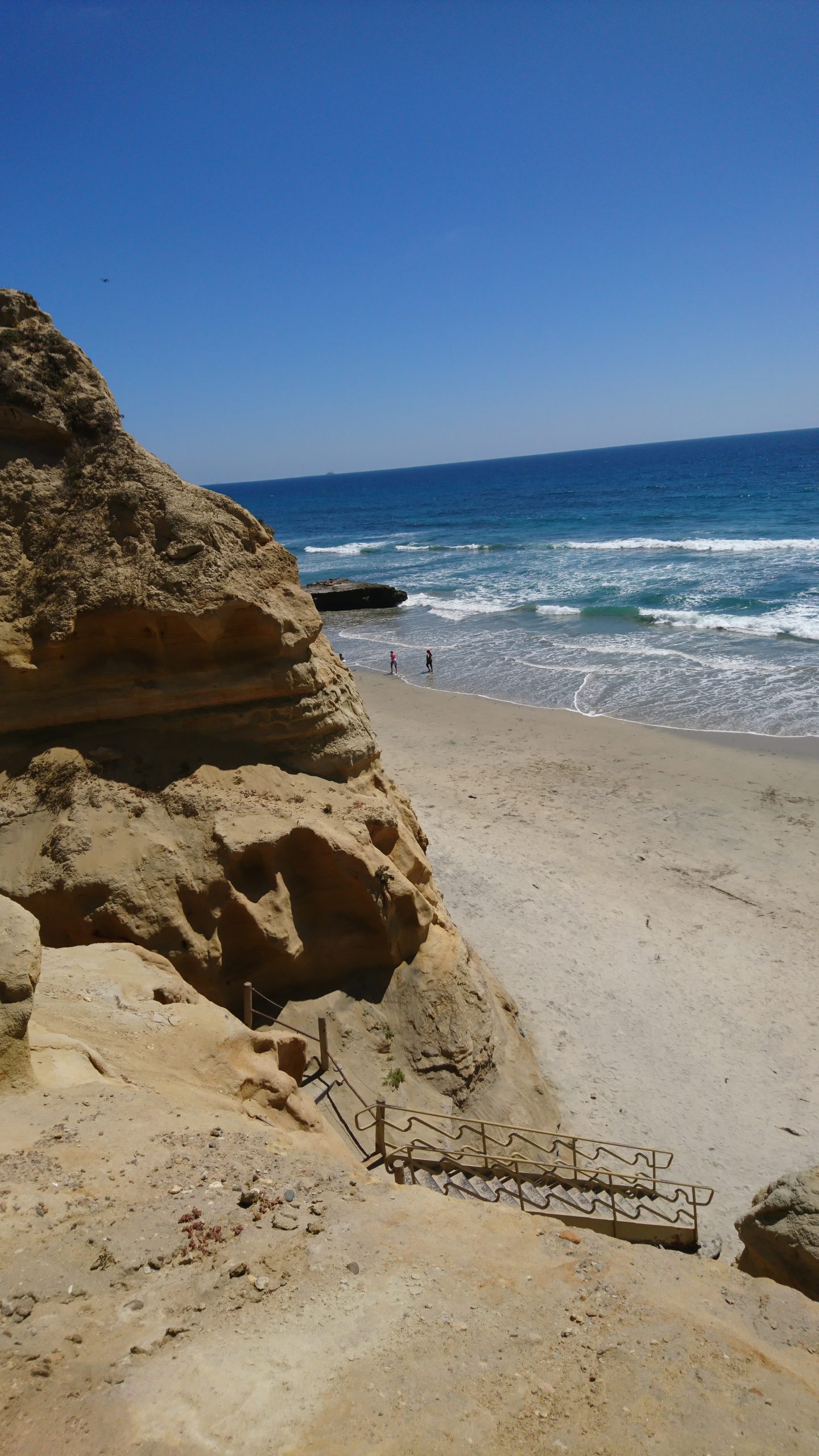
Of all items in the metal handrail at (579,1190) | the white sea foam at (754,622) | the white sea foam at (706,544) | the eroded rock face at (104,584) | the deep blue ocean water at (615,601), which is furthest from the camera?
the white sea foam at (706,544)

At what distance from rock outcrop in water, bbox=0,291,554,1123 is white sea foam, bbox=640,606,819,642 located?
27299 mm

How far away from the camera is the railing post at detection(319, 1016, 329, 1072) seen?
838 cm

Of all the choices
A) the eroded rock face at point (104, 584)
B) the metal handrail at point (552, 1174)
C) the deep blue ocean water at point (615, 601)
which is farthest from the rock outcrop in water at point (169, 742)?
the deep blue ocean water at point (615, 601)

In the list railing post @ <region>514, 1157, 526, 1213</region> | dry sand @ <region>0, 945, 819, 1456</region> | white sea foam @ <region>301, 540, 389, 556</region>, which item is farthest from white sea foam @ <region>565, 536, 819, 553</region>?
dry sand @ <region>0, 945, 819, 1456</region>

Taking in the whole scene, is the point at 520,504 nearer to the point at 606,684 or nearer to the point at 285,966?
the point at 606,684

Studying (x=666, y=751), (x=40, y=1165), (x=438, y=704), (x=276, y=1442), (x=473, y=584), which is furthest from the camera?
(x=473, y=584)

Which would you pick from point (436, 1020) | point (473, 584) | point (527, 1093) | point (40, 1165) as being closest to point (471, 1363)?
point (40, 1165)

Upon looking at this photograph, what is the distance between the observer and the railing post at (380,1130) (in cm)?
745

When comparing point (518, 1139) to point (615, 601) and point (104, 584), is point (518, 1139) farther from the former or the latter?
point (615, 601)

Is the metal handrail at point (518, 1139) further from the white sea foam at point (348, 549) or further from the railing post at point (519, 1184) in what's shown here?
the white sea foam at point (348, 549)

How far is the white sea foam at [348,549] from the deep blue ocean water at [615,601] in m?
0.39

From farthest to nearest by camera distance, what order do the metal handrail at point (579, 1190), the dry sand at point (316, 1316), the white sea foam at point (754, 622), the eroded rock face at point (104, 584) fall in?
1. the white sea foam at point (754, 622)
2. the eroded rock face at point (104, 584)
3. the metal handrail at point (579, 1190)
4. the dry sand at point (316, 1316)

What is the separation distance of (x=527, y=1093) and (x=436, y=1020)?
171 centimetres

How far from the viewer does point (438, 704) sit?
28297 millimetres
